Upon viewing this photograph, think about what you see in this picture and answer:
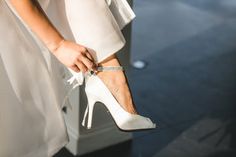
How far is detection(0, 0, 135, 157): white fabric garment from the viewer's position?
0.90 m

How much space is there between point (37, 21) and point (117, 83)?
0.96 feet

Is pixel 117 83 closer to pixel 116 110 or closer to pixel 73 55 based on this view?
pixel 116 110

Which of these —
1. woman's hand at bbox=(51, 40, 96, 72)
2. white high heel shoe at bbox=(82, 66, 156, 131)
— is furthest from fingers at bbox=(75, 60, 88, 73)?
white high heel shoe at bbox=(82, 66, 156, 131)

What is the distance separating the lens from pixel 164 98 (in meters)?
2.20

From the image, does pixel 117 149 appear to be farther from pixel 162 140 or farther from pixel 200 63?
pixel 200 63

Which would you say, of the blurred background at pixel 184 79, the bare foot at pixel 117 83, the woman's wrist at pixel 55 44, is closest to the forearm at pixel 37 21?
the woman's wrist at pixel 55 44

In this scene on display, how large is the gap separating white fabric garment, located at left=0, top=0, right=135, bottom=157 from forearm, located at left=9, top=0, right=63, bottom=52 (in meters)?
0.05

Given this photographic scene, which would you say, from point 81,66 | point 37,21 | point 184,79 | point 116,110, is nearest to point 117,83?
point 116,110

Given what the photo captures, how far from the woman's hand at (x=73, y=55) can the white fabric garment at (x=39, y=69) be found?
6 cm

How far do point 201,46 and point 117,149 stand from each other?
1191 mm

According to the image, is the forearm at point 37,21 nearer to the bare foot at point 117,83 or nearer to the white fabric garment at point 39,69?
the white fabric garment at point 39,69

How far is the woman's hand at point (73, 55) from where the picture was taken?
877mm

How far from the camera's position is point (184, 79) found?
239 centimetres

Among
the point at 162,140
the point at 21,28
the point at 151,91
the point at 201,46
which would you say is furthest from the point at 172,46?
the point at 21,28
